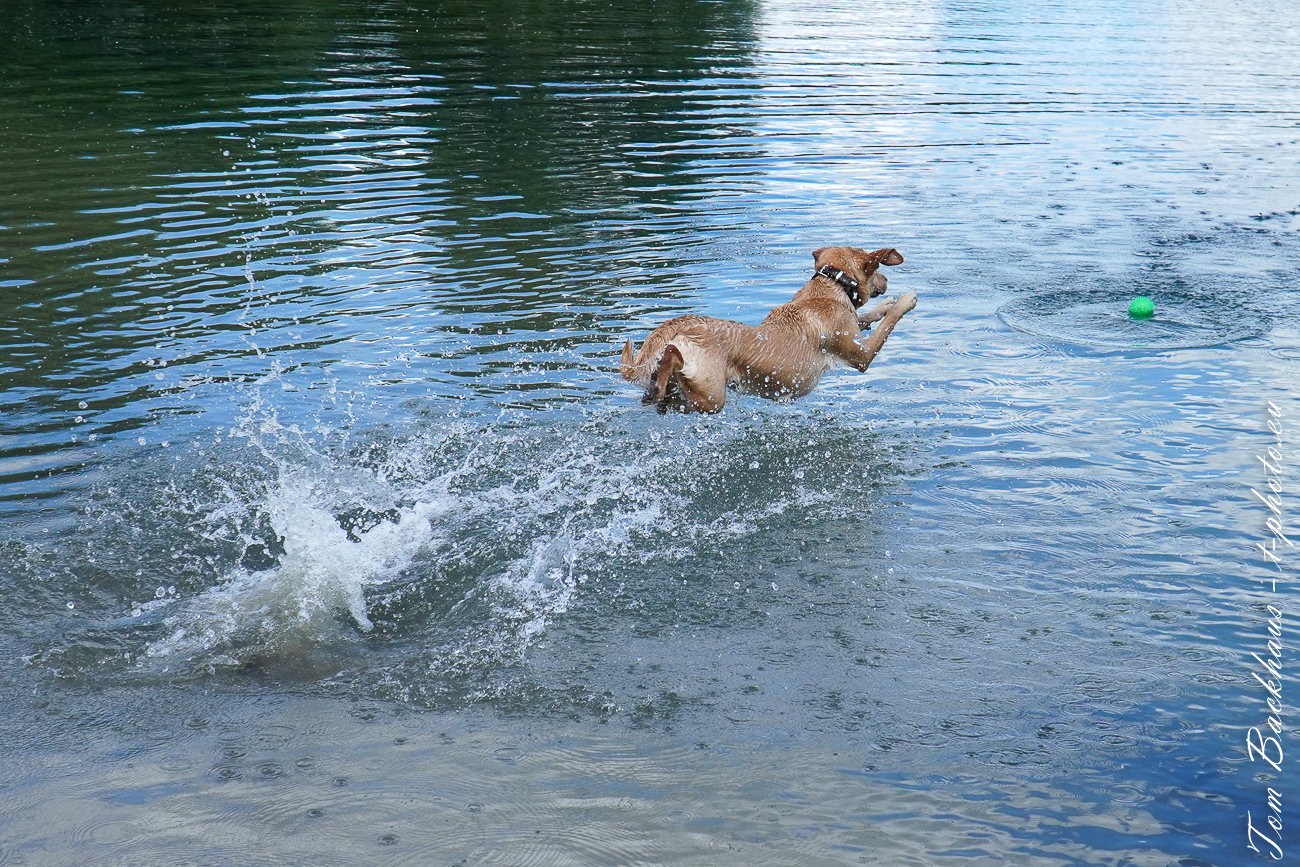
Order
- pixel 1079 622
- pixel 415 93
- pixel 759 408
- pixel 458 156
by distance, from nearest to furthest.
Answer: pixel 1079 622 < pixel 759 408 < pixel 458 156 < pixel 415 93

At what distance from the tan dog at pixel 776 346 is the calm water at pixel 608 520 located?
54 cm

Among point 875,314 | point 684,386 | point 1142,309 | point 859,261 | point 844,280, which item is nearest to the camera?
point 684,386

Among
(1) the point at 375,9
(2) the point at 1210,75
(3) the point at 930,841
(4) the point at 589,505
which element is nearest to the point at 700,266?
(4) the point at 589,505

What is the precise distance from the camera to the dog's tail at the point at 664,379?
644cm

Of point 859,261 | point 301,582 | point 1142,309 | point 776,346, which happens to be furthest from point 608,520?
point 1142,309

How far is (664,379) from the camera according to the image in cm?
646

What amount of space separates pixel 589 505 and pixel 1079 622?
9.42 ft

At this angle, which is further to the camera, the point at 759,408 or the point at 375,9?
the point at 375,9

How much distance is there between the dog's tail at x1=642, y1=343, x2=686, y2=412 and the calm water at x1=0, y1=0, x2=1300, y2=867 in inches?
22.3

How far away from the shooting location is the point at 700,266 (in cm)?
1123

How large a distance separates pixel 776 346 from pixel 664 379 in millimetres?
1072

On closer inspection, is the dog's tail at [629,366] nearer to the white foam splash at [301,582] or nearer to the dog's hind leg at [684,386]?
the dog's hind leg at [684,386]

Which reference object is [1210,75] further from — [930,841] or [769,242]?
[930,841]

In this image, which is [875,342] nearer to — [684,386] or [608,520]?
[684,386]
